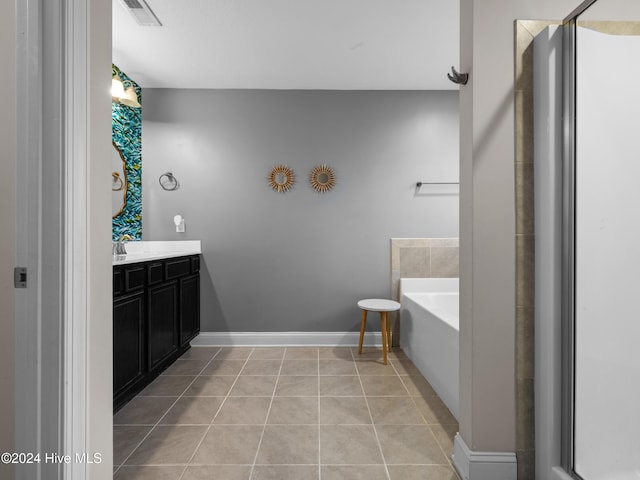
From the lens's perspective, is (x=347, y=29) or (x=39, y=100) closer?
(x=39, y=100)

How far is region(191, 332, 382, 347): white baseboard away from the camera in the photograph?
121 inches

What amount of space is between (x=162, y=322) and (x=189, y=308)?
0.49 metres

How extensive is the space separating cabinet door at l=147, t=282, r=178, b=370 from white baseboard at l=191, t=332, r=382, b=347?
57cm

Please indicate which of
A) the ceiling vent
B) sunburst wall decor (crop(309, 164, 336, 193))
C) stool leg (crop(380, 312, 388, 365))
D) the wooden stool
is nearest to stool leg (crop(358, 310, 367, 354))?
the wooden stool

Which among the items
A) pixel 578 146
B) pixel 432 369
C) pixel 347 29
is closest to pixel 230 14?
pixel 347 29

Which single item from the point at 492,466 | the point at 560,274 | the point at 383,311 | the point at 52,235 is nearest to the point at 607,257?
the point at 560,274

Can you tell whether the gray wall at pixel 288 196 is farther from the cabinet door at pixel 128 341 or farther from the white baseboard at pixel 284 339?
the cabinet door at pixel 128 341

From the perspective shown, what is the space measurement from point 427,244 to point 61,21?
2.94 m

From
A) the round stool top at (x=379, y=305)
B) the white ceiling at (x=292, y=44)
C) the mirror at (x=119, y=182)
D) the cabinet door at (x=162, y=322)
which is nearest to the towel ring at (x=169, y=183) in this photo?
the mirror at (x=119, y=182)

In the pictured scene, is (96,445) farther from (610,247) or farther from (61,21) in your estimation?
(610,247)

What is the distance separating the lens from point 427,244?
10.3 feet

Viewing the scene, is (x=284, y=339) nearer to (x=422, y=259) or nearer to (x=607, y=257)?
(x=422, y=259)

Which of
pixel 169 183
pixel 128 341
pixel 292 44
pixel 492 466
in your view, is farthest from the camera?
pixel 169 183

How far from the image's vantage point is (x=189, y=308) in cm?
280
